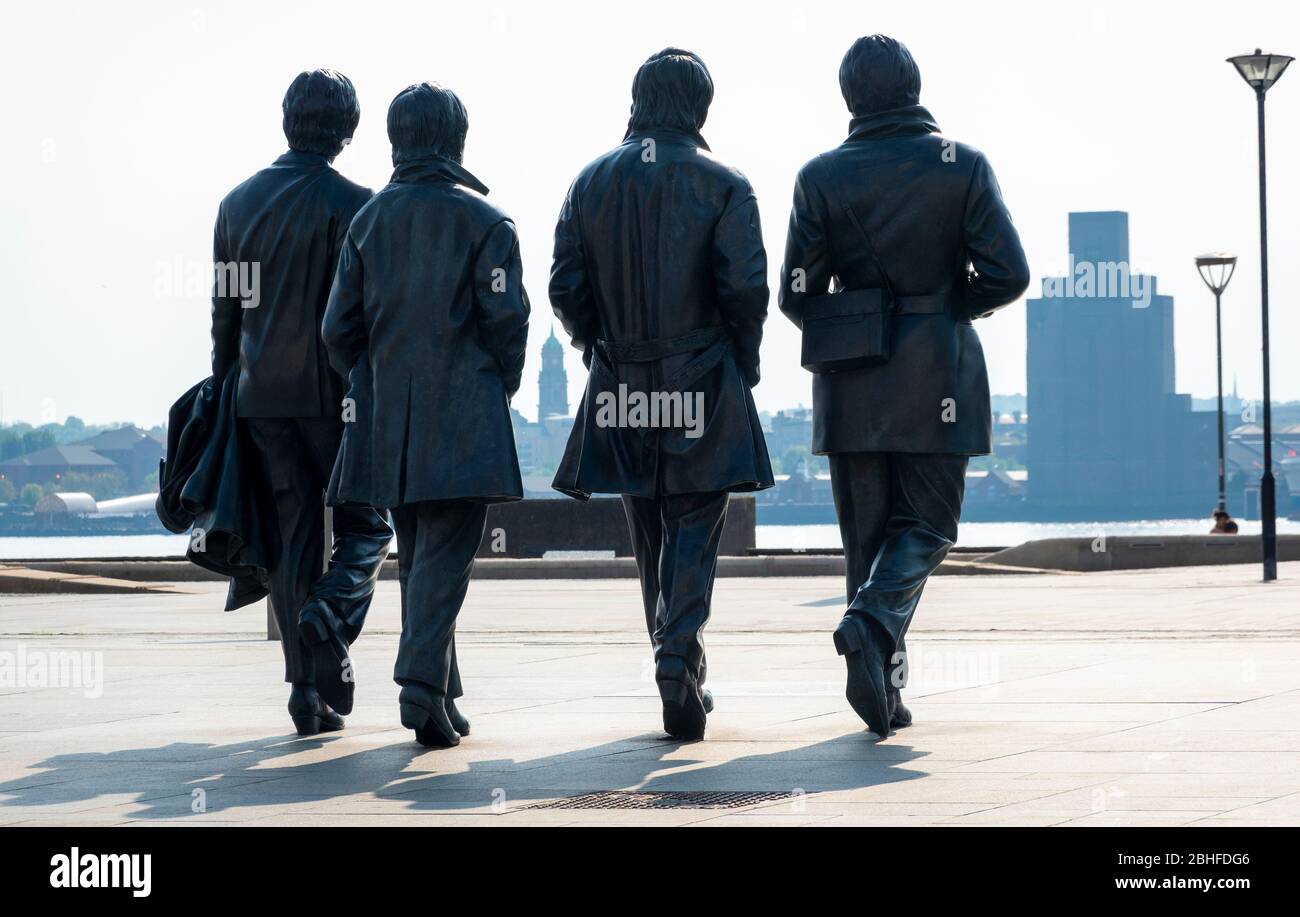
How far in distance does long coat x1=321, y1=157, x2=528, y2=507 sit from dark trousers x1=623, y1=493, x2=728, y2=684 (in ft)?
1.92

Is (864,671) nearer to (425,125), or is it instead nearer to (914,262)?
(914,262)

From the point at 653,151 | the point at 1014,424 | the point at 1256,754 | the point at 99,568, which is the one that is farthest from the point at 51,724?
the point at 1014,424

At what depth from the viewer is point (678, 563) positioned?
23.2 ft

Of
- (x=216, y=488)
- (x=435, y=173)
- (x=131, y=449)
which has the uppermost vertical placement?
(x=435, y=173)

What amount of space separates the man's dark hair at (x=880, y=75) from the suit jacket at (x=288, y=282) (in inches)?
75.6

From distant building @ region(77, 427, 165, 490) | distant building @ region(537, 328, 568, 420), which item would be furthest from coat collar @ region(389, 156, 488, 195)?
distant building @ region(537, 328, 568, 420)

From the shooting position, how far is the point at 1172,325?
150000 mm

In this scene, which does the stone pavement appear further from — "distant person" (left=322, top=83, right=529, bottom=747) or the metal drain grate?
"distant person" (left=322, top=83, right=529, bottom=747)

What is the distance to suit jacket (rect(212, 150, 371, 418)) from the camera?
7438mm

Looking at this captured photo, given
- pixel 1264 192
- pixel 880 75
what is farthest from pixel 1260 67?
pixel 880 75

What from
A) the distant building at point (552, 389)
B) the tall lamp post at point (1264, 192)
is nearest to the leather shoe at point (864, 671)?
the tall lamp post at point (1264, 192)

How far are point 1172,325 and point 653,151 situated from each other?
487 ft

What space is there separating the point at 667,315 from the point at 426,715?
1.66m
